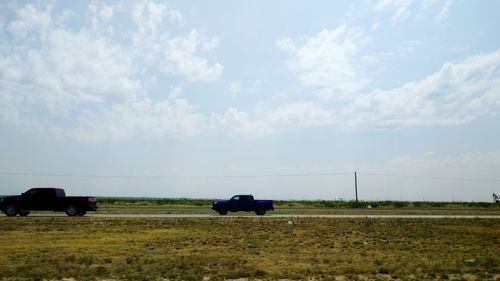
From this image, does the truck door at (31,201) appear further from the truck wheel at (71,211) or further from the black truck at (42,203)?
the truck wheel at (71,211)

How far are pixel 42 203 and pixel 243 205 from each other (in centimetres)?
1600

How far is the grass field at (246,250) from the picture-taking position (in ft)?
41.9

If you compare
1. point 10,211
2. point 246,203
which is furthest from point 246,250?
point 10,211

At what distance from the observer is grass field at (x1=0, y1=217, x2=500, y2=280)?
41.9 feet

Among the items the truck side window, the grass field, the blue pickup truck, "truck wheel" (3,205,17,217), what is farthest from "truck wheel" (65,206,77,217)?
the blue pickup truck

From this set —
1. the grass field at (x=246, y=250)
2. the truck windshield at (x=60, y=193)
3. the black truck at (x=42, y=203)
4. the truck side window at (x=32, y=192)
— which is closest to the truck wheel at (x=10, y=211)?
the black truck at (x=42, y=203)

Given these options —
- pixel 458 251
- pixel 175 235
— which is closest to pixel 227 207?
pixel 175 235

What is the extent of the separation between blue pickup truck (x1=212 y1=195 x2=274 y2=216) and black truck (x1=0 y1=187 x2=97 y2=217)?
10.5 m

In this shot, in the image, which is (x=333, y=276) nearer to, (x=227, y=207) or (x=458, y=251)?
(x=458, y=251)

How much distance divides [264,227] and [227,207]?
47.7 feet

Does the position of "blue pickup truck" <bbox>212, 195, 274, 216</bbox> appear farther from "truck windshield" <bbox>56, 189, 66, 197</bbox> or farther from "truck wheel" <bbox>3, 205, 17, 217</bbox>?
"truck wheel" <bbox>3, 205, 17, 217</bbox>

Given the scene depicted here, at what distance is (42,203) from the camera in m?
34.5

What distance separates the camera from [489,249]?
1858cm

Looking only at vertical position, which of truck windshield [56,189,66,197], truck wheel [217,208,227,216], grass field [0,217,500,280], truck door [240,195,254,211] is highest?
truck windshield [56,189,66,197]
